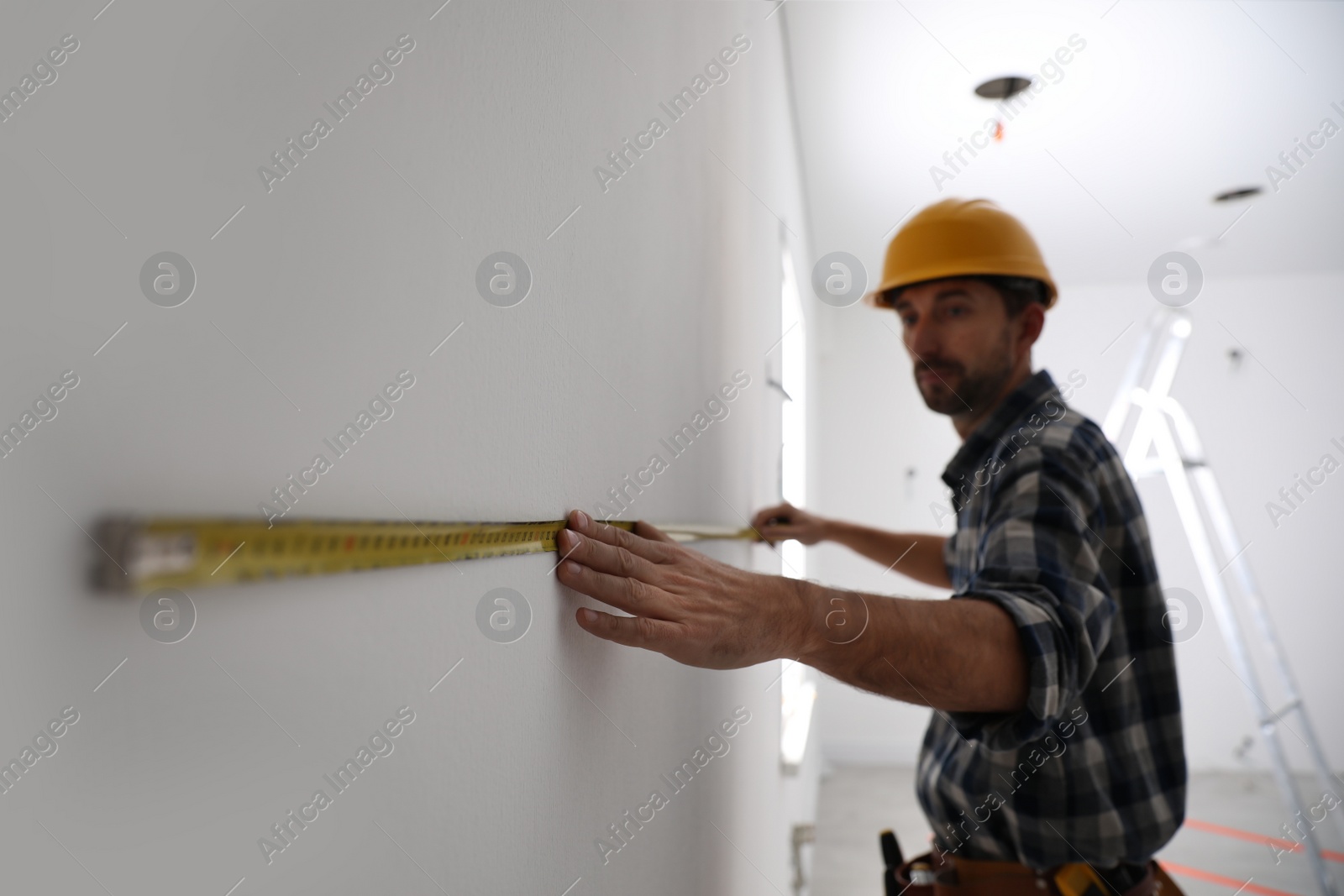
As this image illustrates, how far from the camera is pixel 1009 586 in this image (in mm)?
1166

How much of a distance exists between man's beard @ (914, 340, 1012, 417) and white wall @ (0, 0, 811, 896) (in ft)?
3.84

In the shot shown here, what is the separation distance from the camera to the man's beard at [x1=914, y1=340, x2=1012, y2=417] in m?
1.81

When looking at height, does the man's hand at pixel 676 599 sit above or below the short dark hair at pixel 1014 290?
below

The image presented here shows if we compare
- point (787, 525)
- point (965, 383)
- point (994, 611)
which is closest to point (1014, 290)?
point (965, 383)

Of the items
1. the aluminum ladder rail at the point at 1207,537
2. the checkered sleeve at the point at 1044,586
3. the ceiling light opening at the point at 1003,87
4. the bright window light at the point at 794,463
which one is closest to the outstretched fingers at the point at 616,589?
the checkered sleeve at the point at 1044,586

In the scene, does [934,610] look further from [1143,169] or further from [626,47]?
[1143,169]

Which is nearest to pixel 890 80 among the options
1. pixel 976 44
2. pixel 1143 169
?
pixel 976 44

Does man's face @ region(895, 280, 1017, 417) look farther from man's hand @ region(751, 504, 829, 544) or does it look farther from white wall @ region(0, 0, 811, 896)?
white wall @ region(0, 0, 811, 896)

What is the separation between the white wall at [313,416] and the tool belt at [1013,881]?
1.09 meters

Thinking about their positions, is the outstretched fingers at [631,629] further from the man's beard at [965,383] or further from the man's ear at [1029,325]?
the man's ear at [1029,325]

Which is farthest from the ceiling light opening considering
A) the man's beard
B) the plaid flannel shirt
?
the plaid flannel shirt

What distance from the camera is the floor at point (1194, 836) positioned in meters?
3.96

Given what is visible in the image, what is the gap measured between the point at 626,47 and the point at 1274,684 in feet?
21.1

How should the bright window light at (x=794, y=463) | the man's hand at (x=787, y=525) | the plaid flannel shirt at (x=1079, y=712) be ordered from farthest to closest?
1. the bright window light at (x=794, y=463)
2. the man's hand at (x=787, y=525)
3. the plaid flannel shirt at (x=1079, y=712)
